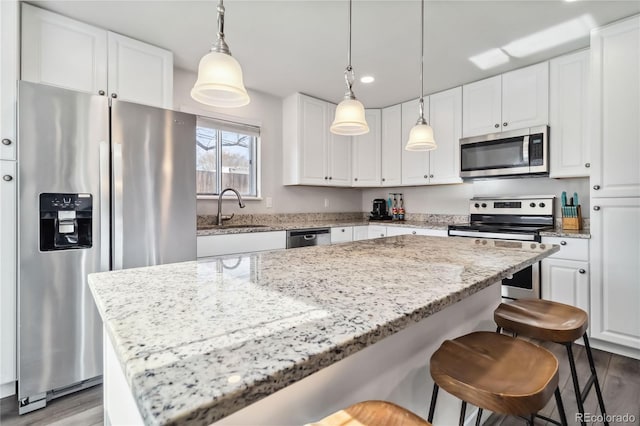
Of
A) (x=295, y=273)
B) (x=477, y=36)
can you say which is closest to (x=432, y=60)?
(x=477, y=36)

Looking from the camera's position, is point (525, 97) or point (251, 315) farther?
point (525, 97)

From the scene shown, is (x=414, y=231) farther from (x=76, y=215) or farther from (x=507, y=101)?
(x=76, y=215)

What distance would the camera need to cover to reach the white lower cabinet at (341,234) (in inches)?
132

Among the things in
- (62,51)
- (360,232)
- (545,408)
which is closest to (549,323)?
(545,408)

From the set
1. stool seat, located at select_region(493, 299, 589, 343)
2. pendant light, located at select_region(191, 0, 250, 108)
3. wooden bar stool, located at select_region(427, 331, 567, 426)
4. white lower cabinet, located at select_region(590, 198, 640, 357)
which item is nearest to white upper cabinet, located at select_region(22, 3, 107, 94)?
pendant light, located at select_region(191, 0, 250, 108)

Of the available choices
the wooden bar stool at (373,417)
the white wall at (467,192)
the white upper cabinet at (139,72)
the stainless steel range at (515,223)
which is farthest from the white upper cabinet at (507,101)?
the wooden bar stool at (373,417)

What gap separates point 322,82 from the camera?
3174 millimetres

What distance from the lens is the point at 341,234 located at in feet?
11.3

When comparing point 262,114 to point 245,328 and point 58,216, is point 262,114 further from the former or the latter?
point 245,328

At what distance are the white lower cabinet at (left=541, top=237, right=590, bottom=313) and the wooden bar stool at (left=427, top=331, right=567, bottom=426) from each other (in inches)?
67.7

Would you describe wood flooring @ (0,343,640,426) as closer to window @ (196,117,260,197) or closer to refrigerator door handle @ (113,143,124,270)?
refrigerator door handle @ (113,143,124,270)

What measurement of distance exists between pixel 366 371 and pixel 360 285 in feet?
0.84

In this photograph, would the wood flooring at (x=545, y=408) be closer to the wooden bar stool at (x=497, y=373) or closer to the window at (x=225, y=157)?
the wooden bar stool at (x=497, y=373)

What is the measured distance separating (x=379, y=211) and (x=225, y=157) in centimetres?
213
